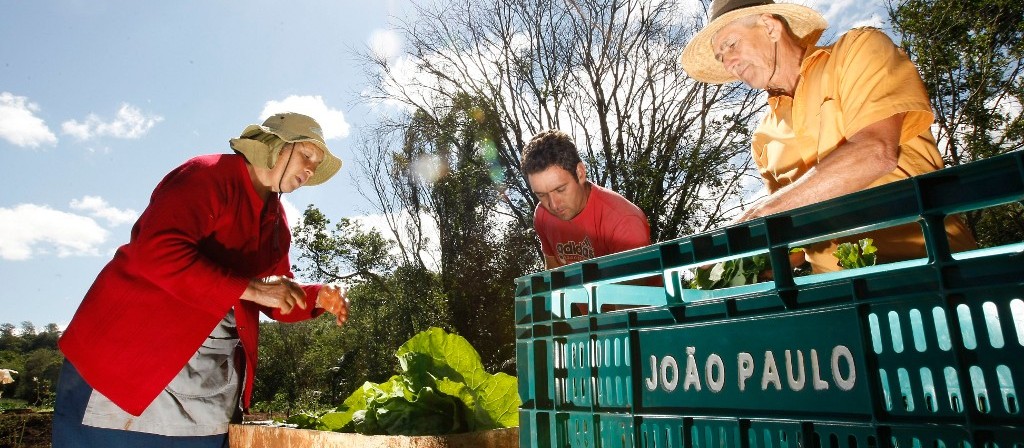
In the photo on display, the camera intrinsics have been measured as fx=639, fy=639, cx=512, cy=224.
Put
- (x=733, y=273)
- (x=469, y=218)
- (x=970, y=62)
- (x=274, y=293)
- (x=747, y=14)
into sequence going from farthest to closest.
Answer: (x=469, y=218), (x=970, y=62), (x=274, y=293), (x=747, y=14), (x=733, y=273)

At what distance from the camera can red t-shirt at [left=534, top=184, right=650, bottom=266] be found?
9.28 ft

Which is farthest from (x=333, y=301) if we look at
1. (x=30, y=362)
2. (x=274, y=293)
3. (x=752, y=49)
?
(x=30, y=362)

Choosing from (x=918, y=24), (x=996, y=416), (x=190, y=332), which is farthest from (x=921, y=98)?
(x=918, y=24)

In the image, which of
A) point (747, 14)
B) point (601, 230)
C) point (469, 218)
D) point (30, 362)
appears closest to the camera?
point (747, 14)

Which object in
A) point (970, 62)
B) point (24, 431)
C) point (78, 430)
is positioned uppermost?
point (970, 62)

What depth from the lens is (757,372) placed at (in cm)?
96

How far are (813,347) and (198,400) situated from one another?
2110 mm

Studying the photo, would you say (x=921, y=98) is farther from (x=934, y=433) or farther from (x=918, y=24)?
(x=918, y=24)

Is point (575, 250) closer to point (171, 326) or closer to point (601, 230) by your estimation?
point (601, 230)

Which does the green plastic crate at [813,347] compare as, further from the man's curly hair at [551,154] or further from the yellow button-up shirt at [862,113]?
the man's curly hair at [551,154]

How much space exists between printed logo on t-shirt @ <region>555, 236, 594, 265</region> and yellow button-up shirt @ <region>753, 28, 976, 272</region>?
972 mm

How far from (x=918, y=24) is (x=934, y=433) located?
11730 mm

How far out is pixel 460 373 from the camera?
8.54ft

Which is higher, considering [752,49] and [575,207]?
[752,49]
